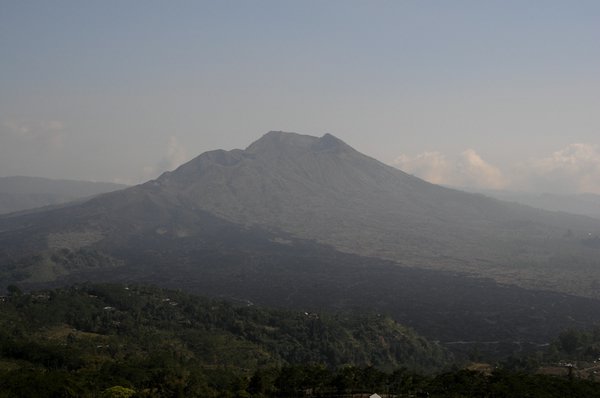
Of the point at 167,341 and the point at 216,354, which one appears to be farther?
the point at 167,341

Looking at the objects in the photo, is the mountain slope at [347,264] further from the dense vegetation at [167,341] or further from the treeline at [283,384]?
the treeline at [283,384]

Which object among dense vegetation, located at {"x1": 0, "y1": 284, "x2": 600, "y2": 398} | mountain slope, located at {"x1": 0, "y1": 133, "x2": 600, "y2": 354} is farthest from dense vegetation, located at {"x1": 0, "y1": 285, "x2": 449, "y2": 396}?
mountain slope, located at {"x1": 0, "y1": 133, "x2": 600, "y2": 354}

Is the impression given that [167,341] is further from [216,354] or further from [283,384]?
[283,384]

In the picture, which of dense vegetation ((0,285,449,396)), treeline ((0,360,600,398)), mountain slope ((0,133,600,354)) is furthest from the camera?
mountain slope ((0,133,600,354))

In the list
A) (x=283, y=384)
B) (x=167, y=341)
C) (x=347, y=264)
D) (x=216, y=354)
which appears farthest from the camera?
(x=347, y=264)

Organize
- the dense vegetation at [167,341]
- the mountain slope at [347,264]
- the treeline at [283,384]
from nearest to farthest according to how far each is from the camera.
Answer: the treeline at [283,384] → the dense vegetation at [167,341] → the mountain slope at [347,264]

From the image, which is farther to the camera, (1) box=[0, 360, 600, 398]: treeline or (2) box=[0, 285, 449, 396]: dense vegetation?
(2) box=[0, 285, 449, 396]: dense vegetation

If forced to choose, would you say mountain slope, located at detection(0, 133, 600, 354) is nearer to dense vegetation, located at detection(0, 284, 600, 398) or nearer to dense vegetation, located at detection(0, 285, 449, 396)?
dense vegetation, located at detection(0, 285, 449, 396)

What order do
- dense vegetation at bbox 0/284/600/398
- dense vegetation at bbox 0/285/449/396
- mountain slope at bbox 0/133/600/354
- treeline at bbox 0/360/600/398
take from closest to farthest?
treeline at bbox 0/360/600/398
dense vegetation at bbox 0/284/600/398
dense vegetation at bbox 0/285/449/396
mountain slope at bbox 0/133/600/354

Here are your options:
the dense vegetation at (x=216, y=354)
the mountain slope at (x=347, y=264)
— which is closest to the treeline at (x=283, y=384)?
the dense vegetation at (x=216, y=354)

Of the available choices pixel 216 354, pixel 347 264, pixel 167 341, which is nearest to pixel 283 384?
pixel 216 354

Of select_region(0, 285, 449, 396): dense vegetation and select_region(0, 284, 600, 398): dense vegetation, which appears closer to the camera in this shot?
select_region(0, 284, 600, 398): dense vegetation

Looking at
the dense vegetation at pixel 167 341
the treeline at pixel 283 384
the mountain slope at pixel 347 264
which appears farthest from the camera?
the mountain slope at pixel 347 264
